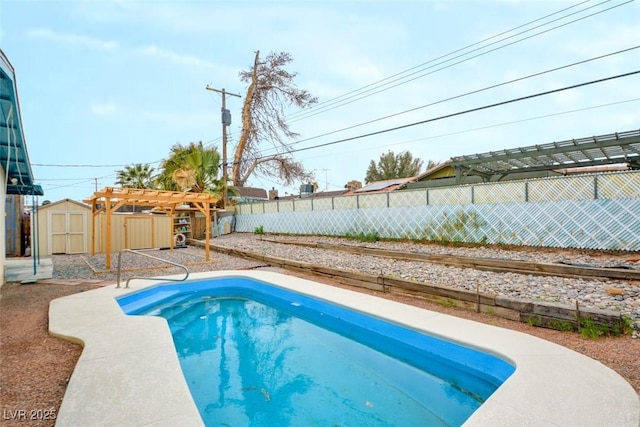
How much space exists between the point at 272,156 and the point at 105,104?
31.8 ft

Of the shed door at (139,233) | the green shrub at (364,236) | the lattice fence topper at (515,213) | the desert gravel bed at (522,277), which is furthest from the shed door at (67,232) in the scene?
the green shrub at (364,236)

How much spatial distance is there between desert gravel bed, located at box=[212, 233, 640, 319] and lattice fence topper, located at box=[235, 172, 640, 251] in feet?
1.62

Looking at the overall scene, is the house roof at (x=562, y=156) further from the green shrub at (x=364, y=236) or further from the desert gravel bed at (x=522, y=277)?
the green shrub at (x=364, y=236)

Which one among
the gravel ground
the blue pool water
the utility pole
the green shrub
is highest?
the utility pole

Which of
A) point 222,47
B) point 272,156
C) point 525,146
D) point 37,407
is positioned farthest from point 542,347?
point 272,156

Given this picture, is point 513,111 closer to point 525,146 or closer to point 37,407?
point 525,146

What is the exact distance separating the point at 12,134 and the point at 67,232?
835 centimetres

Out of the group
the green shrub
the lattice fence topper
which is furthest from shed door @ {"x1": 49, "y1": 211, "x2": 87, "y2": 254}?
the green shrub

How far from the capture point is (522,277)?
5.90m

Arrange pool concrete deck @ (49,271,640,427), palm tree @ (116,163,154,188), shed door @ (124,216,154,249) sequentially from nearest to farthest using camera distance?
pool concrete deck @ (49,271,640,427), shed door @ (124,216,154,249), palm tree @ (116,163,154,188)

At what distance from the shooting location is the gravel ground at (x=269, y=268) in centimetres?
264

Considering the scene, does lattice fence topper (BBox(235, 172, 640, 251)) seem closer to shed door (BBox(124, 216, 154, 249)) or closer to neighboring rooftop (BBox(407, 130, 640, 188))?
neighboring rooftop (BBox(407, 130, 640, 188))

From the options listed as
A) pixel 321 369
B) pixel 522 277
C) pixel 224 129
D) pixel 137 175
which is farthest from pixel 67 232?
pixel 522 277

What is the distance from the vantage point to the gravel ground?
2.64 metres
